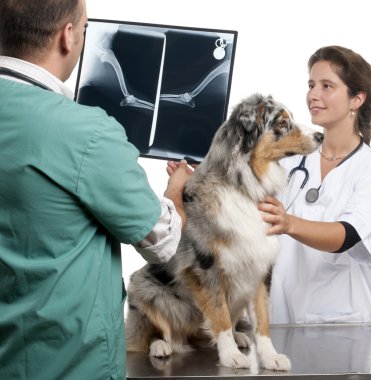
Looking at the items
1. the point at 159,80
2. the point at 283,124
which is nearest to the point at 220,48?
the point at 159,80

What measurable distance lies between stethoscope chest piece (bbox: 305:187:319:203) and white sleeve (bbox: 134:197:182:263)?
4.70ft

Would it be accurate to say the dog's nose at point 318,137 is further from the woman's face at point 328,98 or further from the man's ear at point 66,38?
the man's ear at point 66,38

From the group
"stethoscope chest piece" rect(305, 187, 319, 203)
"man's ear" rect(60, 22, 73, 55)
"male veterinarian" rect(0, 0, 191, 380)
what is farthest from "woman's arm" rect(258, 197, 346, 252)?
"man's ear" rect(60, 22, 73, 55)

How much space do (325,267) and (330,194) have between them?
35 centimetres

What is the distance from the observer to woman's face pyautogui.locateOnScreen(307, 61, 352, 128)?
3193 millimetres

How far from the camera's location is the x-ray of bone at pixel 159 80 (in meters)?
2.59

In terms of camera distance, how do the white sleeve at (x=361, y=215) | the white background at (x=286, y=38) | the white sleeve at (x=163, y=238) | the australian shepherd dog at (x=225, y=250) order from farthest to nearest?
the white background at (x=286, y=38) < the white sleeve at (x=361, y=215) < the australian shepherd dog at (x=225, y=250) < the white sleeve at (x=163, y=238)

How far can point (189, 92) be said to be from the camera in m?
2.62

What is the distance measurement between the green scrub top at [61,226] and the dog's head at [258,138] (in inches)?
31.3

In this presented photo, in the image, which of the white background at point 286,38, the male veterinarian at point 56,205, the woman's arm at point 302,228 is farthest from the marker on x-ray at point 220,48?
the white background at point 286,38

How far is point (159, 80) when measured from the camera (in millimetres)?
2637

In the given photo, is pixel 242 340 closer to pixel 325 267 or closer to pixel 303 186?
pixel 325 267

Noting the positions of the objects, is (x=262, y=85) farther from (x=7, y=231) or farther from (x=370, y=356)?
(x=7, y=231)

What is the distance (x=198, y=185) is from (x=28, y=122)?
0.99 meters
